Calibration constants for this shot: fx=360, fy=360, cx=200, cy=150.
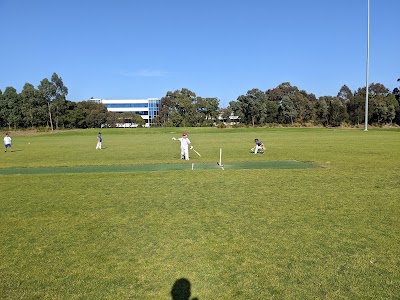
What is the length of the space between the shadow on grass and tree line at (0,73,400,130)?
8555 cm

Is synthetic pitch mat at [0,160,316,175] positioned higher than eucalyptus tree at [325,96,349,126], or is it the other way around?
eucalyptus tree at [325,96,349,126]

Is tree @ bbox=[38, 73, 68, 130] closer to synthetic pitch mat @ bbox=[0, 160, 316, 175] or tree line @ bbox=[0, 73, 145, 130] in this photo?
tree line @ bbox=[0, 73, 145, 130]

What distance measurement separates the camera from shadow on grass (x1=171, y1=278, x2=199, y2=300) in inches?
183

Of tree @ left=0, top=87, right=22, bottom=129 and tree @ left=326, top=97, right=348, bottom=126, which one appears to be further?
tree @ left=0, top=87, right=22, bottom=129

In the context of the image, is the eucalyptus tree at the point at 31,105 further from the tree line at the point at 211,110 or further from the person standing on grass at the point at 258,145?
the person standing on grass at the point at 258,145

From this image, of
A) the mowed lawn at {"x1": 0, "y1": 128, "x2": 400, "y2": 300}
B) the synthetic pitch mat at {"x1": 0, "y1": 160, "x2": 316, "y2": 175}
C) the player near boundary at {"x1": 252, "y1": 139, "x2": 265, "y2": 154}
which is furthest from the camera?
the player near boundary at {"x1": 252, "y1": 139, "x2": 265, "y2": 154}

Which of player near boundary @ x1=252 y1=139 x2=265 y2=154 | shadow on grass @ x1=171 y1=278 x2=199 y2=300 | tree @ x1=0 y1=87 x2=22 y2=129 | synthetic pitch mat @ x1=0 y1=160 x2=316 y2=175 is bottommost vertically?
synthetic pitch mat @ x1=0 y1=160 x2=316 y2=175

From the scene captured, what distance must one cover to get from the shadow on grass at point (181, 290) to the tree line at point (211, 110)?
85.5m

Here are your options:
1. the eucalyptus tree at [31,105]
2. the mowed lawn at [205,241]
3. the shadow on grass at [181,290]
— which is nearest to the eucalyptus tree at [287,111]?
the eucalyptus tree at [31,105]

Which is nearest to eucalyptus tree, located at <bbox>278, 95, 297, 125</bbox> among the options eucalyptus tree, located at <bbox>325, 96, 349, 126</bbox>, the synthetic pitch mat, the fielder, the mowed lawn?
eucalyptus tree, located at <bbox>325, 96, 349, 126</bbox>

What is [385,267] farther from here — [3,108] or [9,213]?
[3,108]

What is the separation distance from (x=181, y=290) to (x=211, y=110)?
101 m

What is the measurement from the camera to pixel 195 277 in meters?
5.19

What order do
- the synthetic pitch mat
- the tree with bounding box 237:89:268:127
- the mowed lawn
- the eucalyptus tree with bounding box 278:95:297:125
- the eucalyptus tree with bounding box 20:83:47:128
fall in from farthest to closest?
the eucalyptus tree with bounding box 278:95:297:125 → the tree with bounding box 237:89:268:127 → the eucalyptus tree with bounding box 20:83:47:128 → the synthetic pitch mat → the mowed lawn
